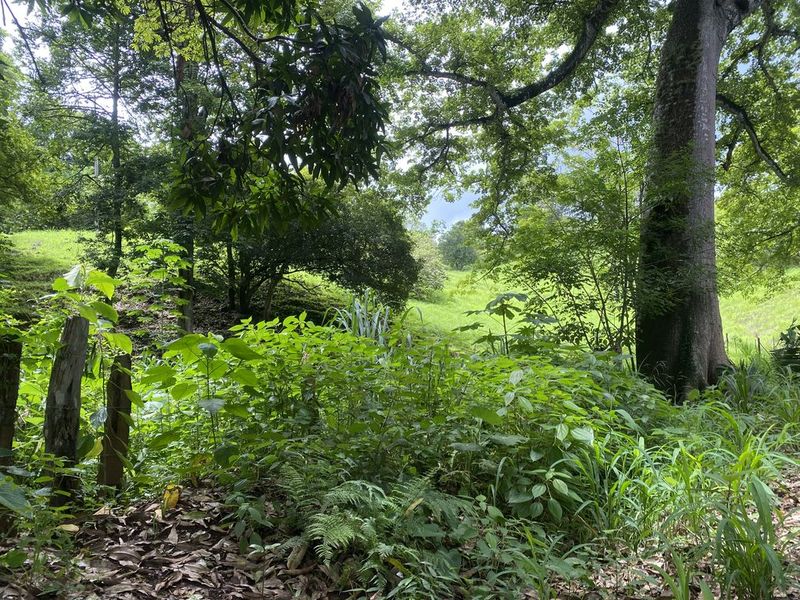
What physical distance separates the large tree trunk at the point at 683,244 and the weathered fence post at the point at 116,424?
4223mm

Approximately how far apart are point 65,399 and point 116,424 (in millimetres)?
236

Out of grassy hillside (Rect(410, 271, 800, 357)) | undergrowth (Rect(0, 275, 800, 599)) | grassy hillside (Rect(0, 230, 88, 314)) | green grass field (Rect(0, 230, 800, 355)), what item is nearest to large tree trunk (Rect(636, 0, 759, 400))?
undergrowth (Rect(0, 275, 800, 599))

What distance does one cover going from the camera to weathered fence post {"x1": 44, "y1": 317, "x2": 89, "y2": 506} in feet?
6.00

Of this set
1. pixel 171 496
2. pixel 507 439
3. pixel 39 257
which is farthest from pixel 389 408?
pixel 39 257

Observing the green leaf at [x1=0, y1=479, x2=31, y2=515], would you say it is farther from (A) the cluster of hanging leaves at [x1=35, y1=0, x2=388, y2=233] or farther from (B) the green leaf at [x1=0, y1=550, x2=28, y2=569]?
(A) the cluster of hanging leaves at [x1=35, y1=0, x2=388, y2=233]

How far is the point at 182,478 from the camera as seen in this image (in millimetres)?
2154

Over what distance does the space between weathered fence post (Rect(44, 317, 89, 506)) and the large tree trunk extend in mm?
4376

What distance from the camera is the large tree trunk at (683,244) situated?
4664 millimetres

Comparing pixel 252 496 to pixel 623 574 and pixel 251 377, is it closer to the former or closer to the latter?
pixel 251 377

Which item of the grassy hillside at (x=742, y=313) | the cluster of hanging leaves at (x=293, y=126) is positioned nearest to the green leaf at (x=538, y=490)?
the cluster of hanging leaves at (x=293, y=126)

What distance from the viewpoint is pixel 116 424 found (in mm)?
2006

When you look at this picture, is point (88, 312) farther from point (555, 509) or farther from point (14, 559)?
point (555, 509)

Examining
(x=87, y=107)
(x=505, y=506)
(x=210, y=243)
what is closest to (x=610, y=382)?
(x=505, y=506)

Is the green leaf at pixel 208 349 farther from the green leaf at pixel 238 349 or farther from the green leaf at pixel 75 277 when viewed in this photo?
the green leaf at pixel 75 277
